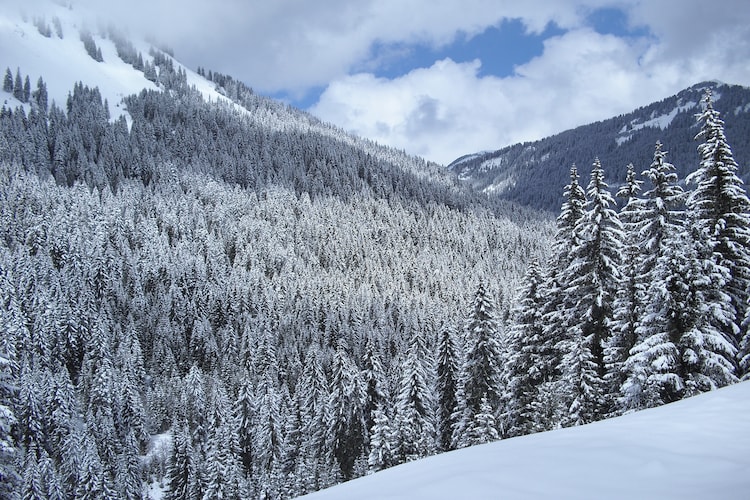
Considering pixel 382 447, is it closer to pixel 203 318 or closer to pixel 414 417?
pixel 414 417

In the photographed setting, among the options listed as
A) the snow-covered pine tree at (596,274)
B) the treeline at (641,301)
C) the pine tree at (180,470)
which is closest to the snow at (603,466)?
the treeline at (641,301)

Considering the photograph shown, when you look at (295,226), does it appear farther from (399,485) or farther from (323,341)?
(399,485)

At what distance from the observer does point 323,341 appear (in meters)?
95.6

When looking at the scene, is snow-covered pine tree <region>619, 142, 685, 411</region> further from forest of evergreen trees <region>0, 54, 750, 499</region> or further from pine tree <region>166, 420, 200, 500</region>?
pine tree <region>166, 420, 200, 500</region>

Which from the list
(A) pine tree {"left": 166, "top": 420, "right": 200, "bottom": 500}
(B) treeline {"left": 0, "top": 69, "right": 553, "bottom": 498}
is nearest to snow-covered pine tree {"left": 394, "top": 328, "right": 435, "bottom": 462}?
(B) treeline {"left": 0, "top": 69, "right": 553, "bottom": 498}

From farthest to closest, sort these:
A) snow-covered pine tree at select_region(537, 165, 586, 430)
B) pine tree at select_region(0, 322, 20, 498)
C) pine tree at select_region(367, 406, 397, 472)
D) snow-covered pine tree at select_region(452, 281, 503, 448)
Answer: pine tree at select_region(367, 406, 397, 472) < snow-covered pine tree at select_region(452, 281, 503, 448) < snow-covered pine tree at select_region(537, 165, 586, 430) < pine tree at select_region(0, 322, 20, 498)

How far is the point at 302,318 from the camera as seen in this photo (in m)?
102

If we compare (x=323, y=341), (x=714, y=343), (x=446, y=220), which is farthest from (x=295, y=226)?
(x=714, y=343)

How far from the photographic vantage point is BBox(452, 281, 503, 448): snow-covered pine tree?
2706 cm

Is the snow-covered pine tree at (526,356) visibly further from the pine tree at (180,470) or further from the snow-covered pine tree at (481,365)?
the pine tree at (180,470)

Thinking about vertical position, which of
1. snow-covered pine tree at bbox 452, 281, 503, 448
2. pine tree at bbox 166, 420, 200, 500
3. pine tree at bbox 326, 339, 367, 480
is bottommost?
pine tree at bbox 166, 420, 200, 500

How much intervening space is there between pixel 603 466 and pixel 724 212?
1579 centimetres

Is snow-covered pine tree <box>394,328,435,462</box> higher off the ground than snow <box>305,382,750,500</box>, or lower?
lower

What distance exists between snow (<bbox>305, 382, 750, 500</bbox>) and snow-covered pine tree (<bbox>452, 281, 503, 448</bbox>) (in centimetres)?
1930
